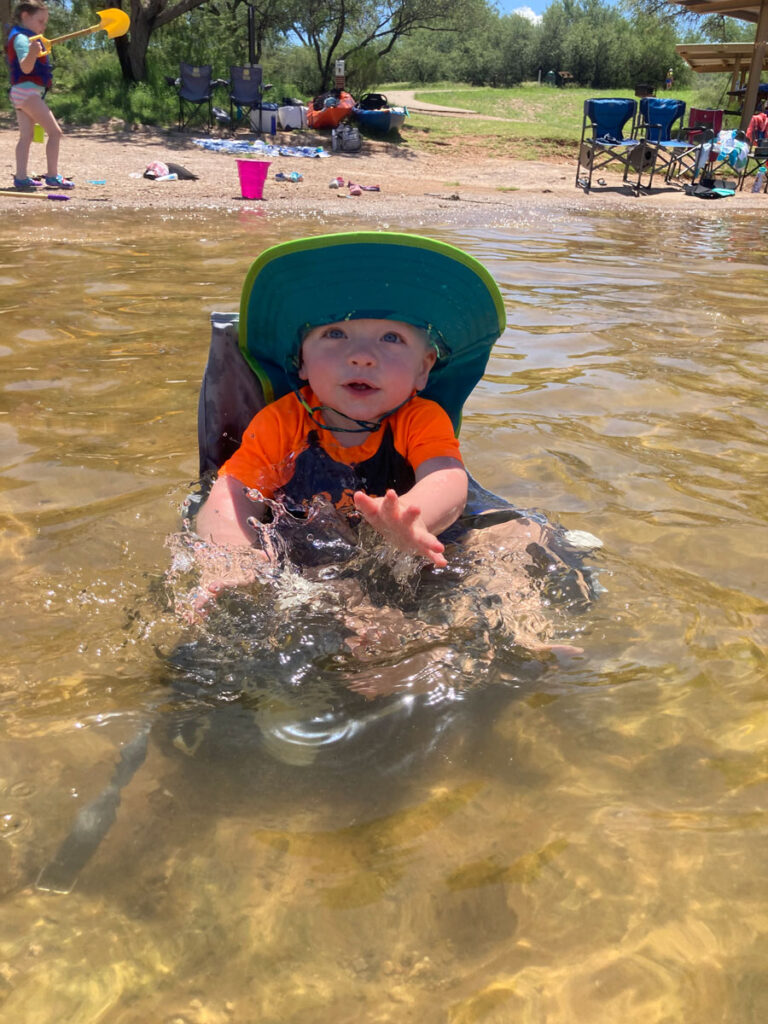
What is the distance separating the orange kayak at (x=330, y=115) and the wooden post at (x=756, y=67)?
922 centimetres

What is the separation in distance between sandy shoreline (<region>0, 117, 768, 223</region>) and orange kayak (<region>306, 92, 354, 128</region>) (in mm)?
457

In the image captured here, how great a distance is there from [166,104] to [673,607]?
19.8 meters

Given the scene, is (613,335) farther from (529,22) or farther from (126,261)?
(529,22)

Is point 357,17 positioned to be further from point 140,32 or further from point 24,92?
point 24,92

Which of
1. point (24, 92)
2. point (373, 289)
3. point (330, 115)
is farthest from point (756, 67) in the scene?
point (373, 289)

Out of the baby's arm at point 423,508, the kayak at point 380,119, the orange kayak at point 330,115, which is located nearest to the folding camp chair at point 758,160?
the kayak at point 380,119

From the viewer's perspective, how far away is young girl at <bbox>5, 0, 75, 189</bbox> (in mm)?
9062

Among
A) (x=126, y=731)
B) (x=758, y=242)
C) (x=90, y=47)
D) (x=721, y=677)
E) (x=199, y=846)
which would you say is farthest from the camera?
(x=90, y=47)

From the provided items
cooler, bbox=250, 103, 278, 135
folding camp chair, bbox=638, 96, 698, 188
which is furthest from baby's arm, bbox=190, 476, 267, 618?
cooler, bbox=250, 103, 278, 135

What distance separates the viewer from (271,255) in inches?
93.4

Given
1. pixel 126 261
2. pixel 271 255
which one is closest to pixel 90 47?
pixel 126 261

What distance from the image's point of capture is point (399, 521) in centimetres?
187

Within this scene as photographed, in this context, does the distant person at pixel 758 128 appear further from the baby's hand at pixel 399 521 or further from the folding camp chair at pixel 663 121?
the baby's hand at pixel 399 521

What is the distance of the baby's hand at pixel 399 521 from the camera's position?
1.85 metres
